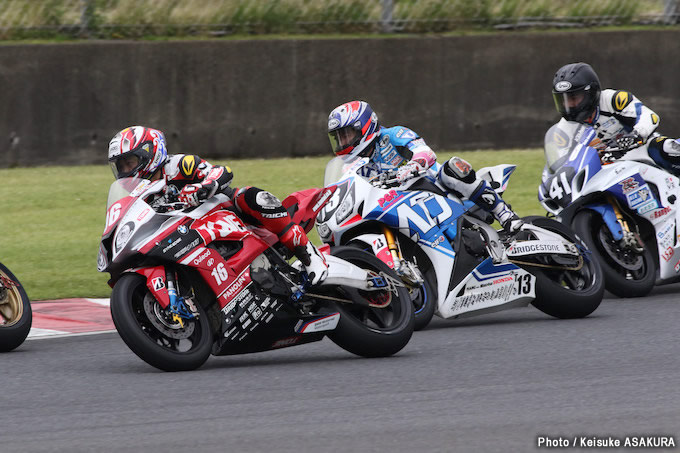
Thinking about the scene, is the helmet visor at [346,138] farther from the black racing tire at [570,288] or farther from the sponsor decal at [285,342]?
the sponsor decal at [285,342]

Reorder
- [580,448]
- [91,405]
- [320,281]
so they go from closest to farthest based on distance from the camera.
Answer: [580,448]
[91,405]
[320,281]

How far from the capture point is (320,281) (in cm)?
682

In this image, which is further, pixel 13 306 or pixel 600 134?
pixel 600 134

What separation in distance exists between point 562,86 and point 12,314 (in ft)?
15.3

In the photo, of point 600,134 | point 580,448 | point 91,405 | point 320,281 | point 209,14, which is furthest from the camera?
point 209,14

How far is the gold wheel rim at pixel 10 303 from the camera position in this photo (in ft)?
24.5

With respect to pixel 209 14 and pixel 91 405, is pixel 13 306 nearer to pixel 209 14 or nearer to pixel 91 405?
pixel 91 405

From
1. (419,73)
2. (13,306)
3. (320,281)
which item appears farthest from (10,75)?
(320,281)

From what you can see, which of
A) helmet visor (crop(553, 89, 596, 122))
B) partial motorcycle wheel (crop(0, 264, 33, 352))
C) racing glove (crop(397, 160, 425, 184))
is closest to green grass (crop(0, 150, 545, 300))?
partial motorcycle wheel (crop(0, 264, 33, 352))

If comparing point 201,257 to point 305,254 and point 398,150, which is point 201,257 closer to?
point 305,254

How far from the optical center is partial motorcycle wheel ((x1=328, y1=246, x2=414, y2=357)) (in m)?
6.89

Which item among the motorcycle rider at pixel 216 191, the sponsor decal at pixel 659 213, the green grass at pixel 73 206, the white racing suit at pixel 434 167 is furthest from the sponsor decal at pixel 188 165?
the sponsor decal at pixel 659 213

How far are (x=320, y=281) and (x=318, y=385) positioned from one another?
33.0 inches

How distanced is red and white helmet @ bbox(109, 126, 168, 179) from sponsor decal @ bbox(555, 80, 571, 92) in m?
3.91
